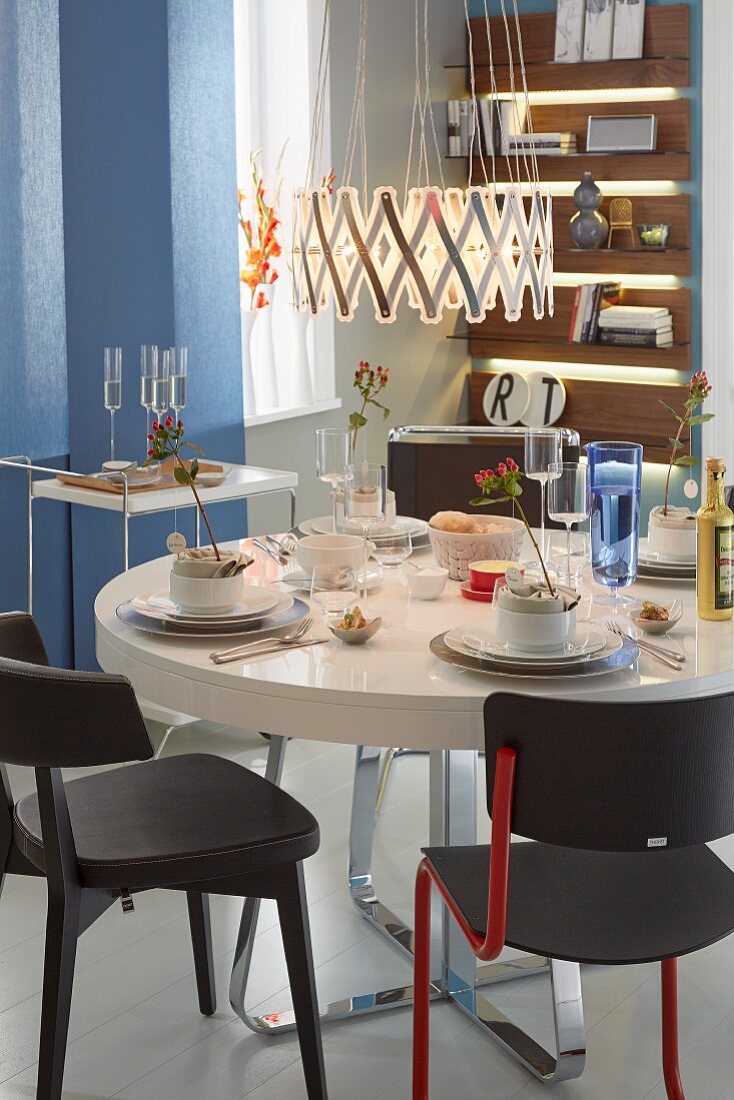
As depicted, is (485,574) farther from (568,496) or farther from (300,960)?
(300,960)

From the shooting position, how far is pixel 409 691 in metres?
1.79

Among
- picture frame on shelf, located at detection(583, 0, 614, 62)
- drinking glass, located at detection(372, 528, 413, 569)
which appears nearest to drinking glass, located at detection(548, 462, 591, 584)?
drinking glass, located at detection(372, 528, 413, 569)

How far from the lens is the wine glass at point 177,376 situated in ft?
11.6

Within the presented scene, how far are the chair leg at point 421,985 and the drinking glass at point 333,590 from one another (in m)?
0.44

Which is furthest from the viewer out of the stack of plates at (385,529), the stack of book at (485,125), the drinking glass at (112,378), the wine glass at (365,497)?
the stack of book at (485,125)

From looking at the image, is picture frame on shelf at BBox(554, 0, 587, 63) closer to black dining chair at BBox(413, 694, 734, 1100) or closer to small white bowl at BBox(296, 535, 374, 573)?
small white bowl at BBox(296, 535, 374, 573)

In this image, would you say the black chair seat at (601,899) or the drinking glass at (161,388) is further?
the drinking glass at (161,388)

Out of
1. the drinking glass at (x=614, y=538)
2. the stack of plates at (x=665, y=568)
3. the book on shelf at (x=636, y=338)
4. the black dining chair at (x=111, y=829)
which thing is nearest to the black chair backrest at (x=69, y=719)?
the black dining chair at (x=111, y=829)

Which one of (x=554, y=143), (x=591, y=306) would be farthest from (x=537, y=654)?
(x=554, y=143)

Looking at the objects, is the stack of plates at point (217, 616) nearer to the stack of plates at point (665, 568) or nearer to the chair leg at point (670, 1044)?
the stack of plates at point (665, 568)

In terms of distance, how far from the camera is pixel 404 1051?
2213mm

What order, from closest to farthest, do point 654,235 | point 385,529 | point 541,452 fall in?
point 541,452 < point 385,529 < point 654,235

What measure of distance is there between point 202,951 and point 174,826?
44 cm

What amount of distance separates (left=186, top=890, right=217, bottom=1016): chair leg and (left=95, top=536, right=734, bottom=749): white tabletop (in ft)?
1.59
